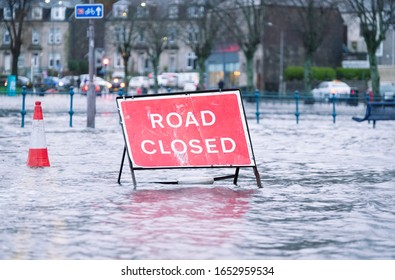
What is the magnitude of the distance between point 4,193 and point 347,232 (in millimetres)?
4712

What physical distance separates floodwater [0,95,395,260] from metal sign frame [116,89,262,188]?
1.23ft

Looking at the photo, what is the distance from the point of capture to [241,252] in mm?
8406

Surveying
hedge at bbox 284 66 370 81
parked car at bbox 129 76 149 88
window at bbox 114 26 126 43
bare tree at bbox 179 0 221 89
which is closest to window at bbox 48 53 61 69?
window at bbox 114 26 126 43

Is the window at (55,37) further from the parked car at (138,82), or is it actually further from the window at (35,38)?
the parked car at (138,82)

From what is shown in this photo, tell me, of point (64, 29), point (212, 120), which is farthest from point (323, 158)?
point (64, 29)

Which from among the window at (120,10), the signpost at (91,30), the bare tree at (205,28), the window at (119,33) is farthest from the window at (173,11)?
the signpost at (91,30)

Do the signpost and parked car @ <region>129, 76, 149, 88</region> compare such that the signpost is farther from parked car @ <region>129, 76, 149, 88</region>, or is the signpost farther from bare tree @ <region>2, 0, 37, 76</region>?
parked car @ <region>129, 76, 149, 88</region>

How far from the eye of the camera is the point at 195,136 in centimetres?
1380

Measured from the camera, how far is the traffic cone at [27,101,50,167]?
16.5m

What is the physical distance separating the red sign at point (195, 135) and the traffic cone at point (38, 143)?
3.06 m

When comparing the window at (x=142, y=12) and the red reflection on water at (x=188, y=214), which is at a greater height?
the window at (x=142, y=12)

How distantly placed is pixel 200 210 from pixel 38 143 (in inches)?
227

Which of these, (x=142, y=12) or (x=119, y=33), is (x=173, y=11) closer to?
(x=142, y=12)

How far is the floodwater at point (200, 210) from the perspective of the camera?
8609 millimetres
